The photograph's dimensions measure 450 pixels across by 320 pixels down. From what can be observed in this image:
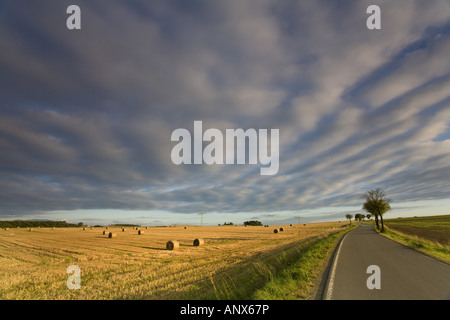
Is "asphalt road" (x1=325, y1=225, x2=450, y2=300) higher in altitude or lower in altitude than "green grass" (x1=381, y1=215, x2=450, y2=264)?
higher

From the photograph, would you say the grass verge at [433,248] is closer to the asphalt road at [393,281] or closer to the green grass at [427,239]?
the green grass at [427,239]

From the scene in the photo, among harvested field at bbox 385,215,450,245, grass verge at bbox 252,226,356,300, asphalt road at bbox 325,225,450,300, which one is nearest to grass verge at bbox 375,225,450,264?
asphalt road at bbox 325,225,450,300

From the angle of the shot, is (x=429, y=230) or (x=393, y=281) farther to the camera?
(x=429, y=230)

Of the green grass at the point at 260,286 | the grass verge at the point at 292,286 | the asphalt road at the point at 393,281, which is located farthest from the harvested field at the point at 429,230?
the green grass at the point at 260,286

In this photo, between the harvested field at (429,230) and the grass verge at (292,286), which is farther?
the harvested field at (429,230)

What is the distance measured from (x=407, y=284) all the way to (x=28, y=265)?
2486 cm

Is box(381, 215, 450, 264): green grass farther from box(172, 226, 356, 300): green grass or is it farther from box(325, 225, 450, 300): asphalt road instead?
box(172, 226, 356, 300): green grass

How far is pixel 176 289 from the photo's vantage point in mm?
11430

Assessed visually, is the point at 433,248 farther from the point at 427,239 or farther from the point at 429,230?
the point at 429,230

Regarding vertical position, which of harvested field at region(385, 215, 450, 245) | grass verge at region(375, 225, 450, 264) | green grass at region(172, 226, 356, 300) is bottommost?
harvested field at region(385, 215, 450, 245)

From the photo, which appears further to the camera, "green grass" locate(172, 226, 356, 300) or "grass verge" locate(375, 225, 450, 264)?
"grass verge" locate(375, 225, 450, 264)

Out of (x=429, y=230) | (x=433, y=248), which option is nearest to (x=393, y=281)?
(x=433, y=248)

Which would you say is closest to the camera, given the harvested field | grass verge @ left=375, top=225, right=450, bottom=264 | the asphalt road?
the asphalt road
